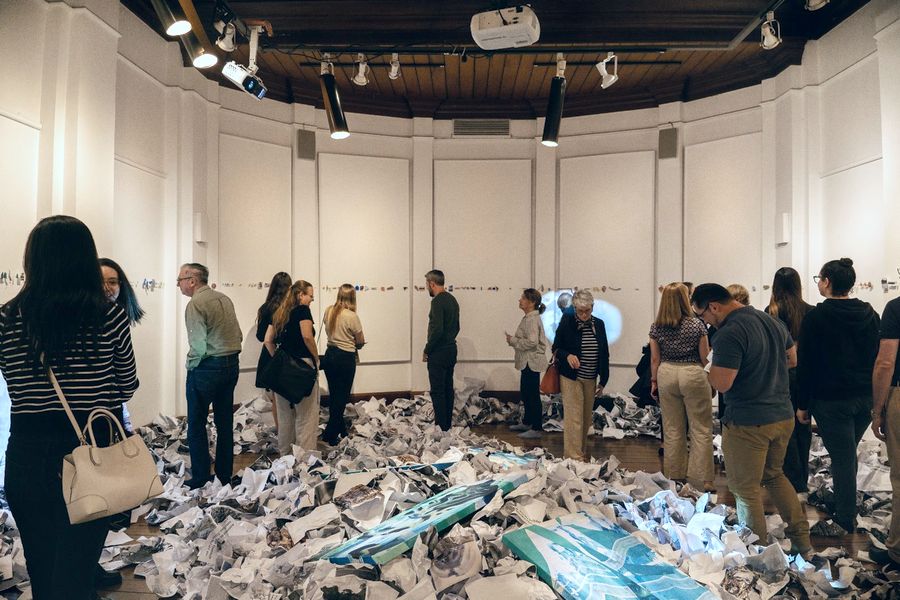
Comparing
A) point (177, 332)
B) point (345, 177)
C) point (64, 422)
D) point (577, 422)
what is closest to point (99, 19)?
point (177, 332)

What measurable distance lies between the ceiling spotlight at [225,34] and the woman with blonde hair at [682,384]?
3777 mm

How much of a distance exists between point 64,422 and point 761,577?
2.67m

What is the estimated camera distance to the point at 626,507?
3051 millimetres

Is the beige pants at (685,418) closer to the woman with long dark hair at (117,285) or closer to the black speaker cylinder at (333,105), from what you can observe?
the woman with long dark hair at (117,285)

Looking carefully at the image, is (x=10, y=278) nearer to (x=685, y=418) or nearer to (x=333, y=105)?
(x=333, y=105)

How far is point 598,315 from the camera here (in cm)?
Result: 730

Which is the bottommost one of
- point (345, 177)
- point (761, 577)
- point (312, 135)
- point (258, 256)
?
point (761, 577)

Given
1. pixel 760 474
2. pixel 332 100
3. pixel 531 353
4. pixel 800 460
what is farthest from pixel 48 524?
pixel 332 100

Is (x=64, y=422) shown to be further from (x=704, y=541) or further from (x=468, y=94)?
(x=468, y=94)

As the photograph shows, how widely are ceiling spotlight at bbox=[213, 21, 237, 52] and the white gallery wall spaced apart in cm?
81

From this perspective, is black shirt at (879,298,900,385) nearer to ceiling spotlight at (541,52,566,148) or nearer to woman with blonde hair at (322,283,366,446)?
ceiling spotlight at (541,52,566,148)

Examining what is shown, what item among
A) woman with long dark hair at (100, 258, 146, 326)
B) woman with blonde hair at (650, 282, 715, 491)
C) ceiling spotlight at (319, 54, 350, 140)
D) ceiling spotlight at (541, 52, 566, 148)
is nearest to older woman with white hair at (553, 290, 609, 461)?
woman with blonde hair at (650, 282, 715, 491)

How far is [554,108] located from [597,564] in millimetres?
4233

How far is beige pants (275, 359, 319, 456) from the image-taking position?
168 inches
